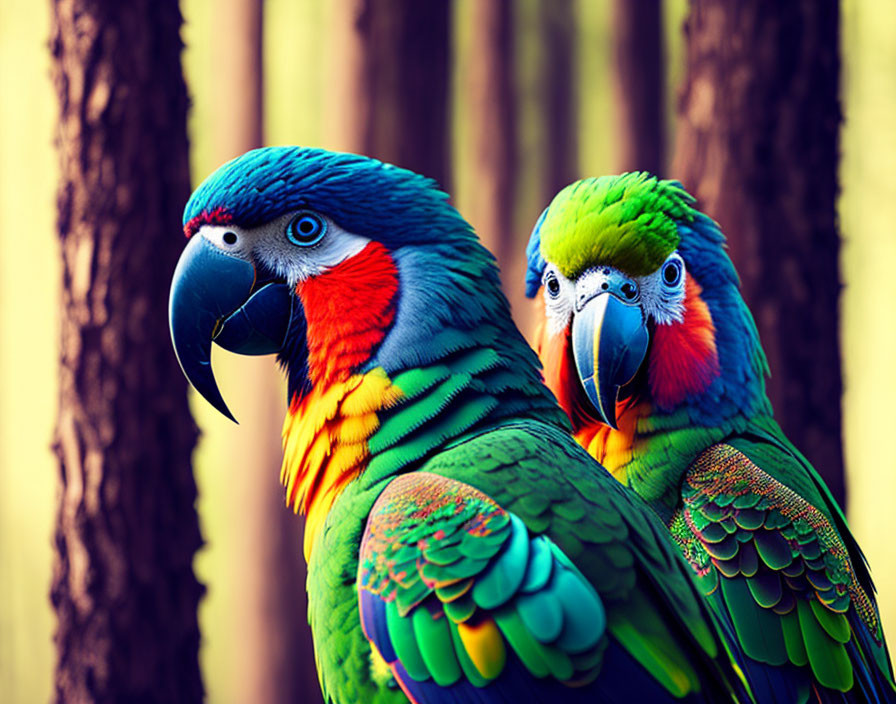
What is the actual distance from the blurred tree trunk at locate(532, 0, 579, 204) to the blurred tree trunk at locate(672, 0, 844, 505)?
0.52 metres

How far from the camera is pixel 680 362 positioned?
139cm

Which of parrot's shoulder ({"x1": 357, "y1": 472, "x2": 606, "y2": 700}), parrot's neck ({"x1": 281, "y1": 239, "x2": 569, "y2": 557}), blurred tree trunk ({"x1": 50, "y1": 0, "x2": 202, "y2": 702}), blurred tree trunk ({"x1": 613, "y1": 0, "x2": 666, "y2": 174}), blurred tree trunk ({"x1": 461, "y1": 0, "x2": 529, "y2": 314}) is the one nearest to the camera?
parrot's shoulder ({"x1": 357, "y1": 472, "x2": 606, "y2": 700})

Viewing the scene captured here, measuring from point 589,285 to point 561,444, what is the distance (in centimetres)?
33

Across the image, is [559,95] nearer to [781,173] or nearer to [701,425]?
[781,173]

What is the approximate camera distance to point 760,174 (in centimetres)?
225

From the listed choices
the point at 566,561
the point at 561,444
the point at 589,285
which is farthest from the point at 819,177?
the point at 566,561

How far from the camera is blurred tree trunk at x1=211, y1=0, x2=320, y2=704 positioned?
2496 millimetres

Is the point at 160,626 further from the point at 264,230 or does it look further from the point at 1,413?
the point at 264,230

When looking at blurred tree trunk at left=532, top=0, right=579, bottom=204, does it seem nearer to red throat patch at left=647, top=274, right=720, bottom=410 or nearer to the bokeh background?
the bokeh background

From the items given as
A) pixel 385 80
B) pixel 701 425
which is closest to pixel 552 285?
pixel 701 425

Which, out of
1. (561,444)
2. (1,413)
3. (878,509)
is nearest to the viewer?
(561,444)

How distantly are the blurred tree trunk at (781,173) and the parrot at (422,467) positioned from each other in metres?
1.27

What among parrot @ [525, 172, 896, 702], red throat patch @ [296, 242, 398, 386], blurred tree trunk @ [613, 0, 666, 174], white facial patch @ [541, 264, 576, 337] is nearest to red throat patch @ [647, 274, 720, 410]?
parrot @ [525, 172, 896, 702]

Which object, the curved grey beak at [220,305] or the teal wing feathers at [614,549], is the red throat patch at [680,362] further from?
the curved grey beak at [220,305]
